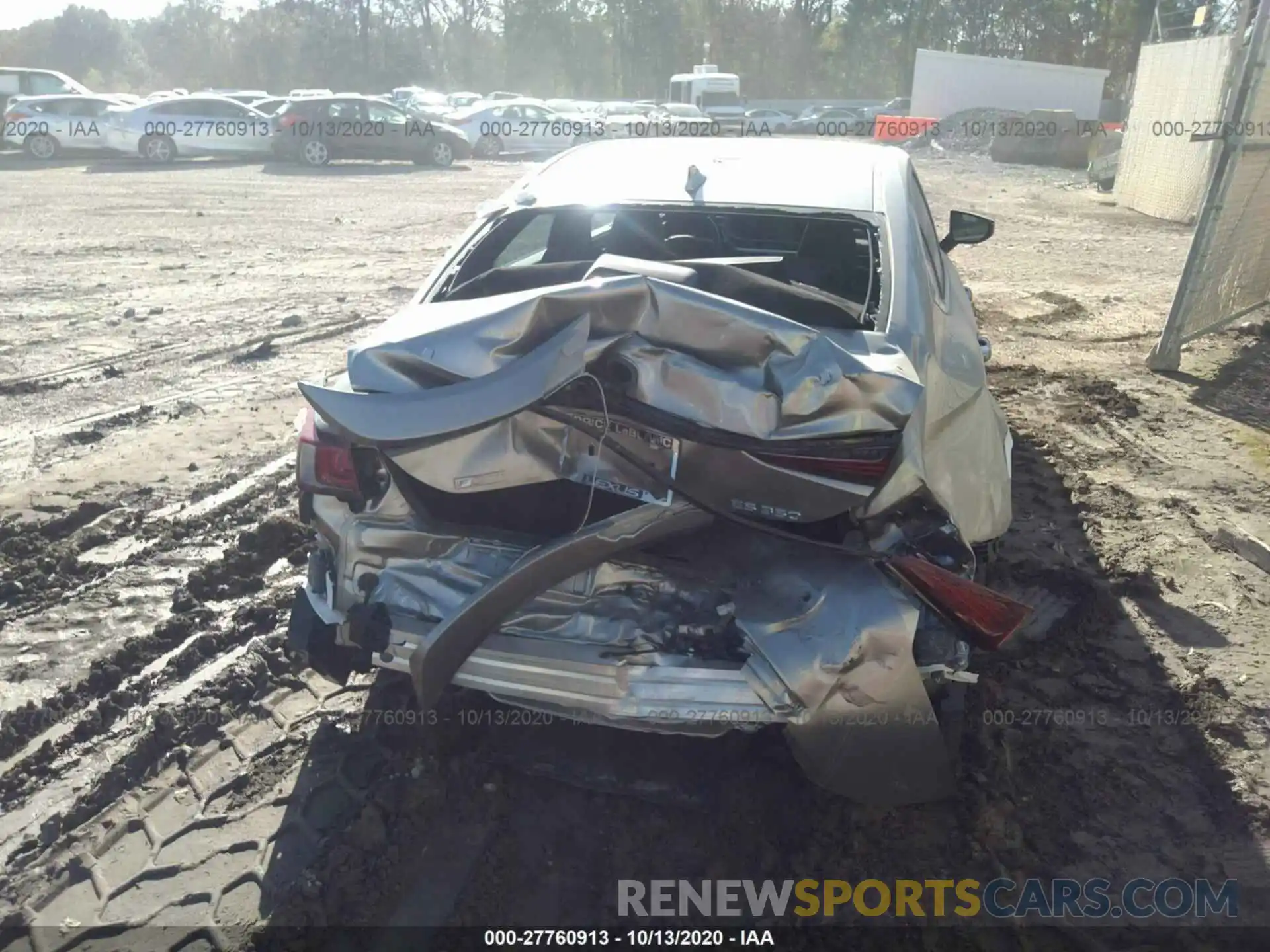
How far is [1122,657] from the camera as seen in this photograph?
12.4ft

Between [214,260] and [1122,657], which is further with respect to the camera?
[214,260]

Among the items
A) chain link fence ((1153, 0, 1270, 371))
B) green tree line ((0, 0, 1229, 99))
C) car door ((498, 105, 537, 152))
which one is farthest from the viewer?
green tree line ((0, 0, 1229, 99))

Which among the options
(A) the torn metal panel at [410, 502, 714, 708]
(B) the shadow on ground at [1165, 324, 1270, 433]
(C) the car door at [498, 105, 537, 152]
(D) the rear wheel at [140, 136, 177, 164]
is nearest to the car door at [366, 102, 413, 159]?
(C) the car door at [498, 105, 537, 152]

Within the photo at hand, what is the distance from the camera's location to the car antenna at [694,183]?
3.64 m

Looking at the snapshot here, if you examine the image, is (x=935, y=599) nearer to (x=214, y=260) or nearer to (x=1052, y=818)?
(x=1052, y=818)

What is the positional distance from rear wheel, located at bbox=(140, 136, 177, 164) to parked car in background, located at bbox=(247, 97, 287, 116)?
280cm

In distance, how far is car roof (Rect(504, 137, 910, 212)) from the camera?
3639 millimetres

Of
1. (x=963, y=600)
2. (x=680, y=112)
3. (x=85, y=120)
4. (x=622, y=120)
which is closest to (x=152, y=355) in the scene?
(x=963, y=600)

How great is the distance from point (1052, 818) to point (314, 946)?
2108mm

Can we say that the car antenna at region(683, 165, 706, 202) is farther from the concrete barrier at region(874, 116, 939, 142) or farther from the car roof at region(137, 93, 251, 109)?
the concrete barrier at region(874, 116, 939, 142)

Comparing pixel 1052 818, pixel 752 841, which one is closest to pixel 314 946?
pixel 752 841

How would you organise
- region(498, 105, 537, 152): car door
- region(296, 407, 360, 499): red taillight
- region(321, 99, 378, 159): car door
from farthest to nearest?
region(498, 105, 537, 152): car door
region(321, 99, 378, 159): car door
region(296, 407, 360, 499): red taillight

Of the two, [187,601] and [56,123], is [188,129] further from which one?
[187,601]

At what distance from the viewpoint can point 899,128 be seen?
3481cm
